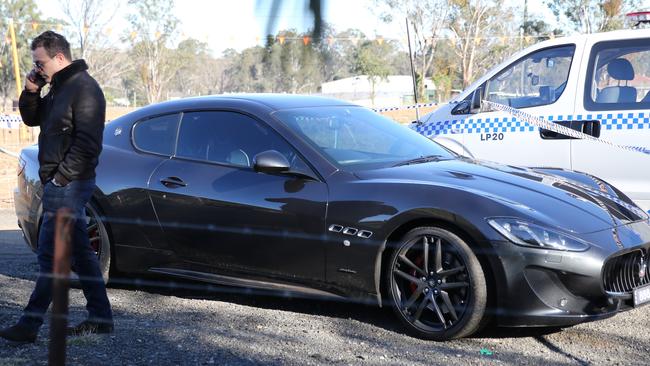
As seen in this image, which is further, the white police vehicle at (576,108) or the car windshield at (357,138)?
the white police vehicle at (576,108)

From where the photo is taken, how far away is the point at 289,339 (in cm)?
414

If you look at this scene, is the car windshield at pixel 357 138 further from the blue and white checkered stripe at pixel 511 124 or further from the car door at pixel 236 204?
the blue and white checkered stripe at pixel 511 124

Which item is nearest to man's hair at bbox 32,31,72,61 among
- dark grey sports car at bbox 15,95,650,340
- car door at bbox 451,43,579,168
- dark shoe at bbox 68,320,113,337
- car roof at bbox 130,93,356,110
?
dark grey sports car at bbox 15,95,650,340

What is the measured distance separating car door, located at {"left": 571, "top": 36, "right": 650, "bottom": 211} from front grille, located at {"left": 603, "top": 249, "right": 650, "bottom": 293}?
6.78 feet

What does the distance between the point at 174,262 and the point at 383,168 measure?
139cm

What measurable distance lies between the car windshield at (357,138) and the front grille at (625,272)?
1.34m

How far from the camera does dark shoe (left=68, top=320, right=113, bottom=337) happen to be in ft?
13.6

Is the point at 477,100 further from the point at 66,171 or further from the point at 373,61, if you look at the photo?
A: the point at 373,61

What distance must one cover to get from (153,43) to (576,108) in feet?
19.1

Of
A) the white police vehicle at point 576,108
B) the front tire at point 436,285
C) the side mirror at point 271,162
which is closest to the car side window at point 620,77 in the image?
the white police vehicle at point 576,108

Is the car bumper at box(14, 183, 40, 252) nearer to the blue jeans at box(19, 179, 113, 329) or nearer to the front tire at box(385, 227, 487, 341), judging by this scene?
the blue jeans at box(19, 179, 113, 329)

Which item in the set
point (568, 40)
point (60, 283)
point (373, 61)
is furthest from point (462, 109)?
point (373, 61)

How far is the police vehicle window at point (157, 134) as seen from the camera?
5.27 metres

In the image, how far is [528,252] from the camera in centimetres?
399
